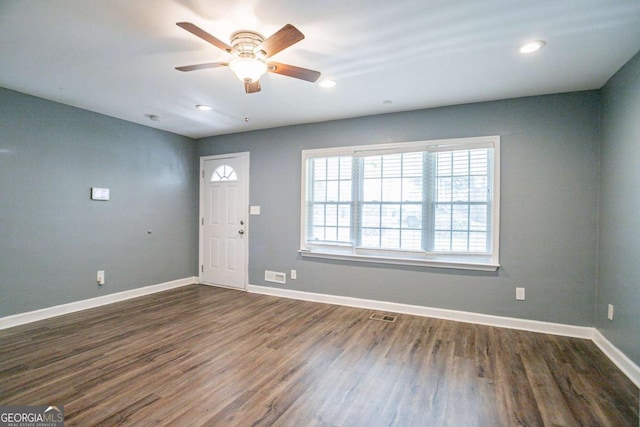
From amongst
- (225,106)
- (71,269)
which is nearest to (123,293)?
(71,269)

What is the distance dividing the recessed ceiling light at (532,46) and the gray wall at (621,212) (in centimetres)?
79

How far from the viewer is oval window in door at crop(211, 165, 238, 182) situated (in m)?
5.13

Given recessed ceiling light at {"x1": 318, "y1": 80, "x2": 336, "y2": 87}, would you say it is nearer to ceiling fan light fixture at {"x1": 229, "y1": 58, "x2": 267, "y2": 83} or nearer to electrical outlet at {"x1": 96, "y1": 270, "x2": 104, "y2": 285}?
ceiling fan light fixture at {"x1": 229, "y1": 58, "x2": 267, "y2": 83}

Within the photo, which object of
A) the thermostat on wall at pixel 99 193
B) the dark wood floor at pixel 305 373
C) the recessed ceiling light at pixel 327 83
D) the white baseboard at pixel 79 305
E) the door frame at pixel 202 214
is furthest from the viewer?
the door frame at pixel 202 214

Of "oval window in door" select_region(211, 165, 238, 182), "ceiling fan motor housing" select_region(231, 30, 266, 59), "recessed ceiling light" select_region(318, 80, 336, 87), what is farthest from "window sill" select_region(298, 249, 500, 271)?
"ceiling fan motor housing" select_region(231, 30, 266, 59)

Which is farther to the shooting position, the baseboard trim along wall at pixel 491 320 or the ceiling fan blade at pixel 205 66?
the baseboard trim along wall at pixel 491 320

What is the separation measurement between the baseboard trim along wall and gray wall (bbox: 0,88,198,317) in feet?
6.82

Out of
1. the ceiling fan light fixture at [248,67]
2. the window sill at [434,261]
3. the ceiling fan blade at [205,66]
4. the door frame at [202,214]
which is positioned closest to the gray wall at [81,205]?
the door frame at [202,214]

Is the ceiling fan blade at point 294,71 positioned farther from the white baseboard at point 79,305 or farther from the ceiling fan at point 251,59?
the white baseboard at point 79,305

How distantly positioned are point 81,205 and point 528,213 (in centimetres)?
537

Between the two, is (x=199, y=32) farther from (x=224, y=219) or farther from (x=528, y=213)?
(x=224, y=219)

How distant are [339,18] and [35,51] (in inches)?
98.0

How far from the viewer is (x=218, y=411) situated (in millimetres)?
1958

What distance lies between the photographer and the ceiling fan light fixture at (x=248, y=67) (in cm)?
221
